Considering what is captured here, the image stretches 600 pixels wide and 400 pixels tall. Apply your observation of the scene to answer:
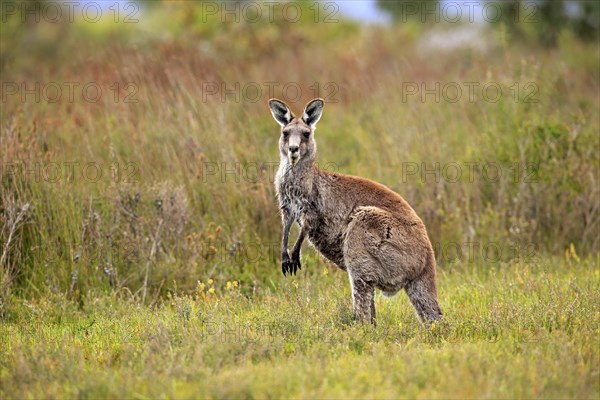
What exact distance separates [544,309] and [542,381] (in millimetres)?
1839

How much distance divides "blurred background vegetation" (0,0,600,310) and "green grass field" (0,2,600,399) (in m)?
0.03

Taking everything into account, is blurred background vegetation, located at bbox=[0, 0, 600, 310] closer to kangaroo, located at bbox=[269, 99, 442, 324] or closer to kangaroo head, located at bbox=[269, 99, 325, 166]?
kangaroo, located at bbox=[269, 99, 442, 324]

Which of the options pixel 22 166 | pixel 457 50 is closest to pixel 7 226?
pixel 22 166

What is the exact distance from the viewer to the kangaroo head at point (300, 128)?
8375mm

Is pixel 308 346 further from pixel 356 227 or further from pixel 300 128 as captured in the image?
pixel 300 128

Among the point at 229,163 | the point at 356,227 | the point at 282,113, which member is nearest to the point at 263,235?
the point at 229,163

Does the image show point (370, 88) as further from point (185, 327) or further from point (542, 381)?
point (542, 381)

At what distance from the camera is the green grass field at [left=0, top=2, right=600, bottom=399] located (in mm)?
6137

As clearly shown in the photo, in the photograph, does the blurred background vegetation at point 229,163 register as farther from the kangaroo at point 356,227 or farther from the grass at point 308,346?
the kangaroo at point 356,227

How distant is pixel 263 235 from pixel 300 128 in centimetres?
224

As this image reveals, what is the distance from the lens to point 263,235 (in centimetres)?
1032

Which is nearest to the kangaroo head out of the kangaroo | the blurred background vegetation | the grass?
the kangaroo

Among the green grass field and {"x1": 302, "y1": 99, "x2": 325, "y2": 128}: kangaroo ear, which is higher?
{"x1": 302, "y1": 99, "x2": 325, "y2": 128}: kangaroo ear

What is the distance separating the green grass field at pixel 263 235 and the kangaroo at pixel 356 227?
1.17 feet
